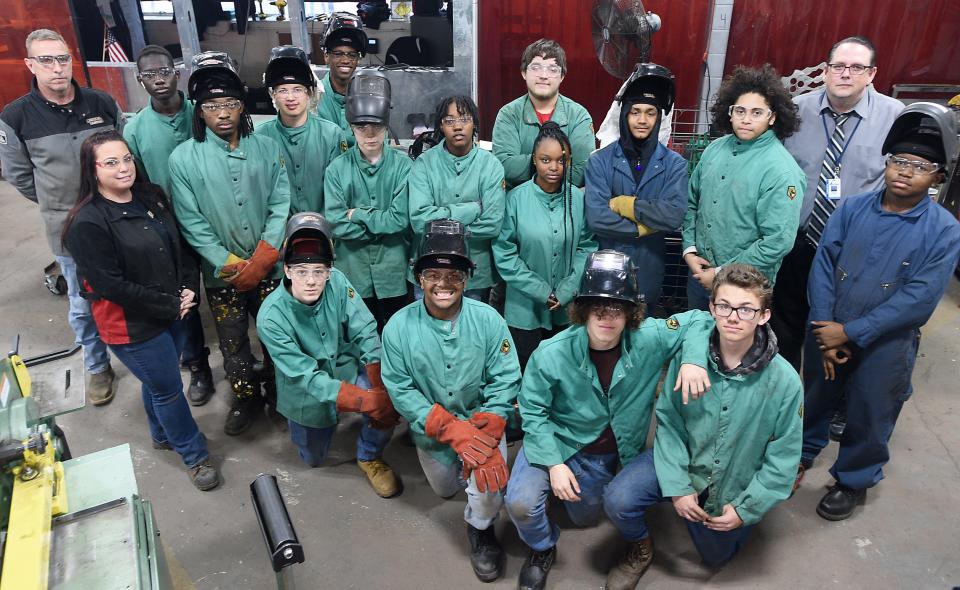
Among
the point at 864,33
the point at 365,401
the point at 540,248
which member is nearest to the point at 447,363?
the point at 365,401

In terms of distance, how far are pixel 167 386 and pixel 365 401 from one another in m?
0.88

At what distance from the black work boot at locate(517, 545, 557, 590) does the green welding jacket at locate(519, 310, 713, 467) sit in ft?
1.29

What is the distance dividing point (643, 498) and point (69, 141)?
3.36 m

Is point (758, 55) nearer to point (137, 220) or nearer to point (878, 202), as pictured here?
point (878, 202)

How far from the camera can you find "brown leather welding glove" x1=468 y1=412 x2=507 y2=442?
2717mm

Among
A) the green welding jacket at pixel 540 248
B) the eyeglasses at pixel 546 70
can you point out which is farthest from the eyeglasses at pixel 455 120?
the eyeglasses at pixel 546 70

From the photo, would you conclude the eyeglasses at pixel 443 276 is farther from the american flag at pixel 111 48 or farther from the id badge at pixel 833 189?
the american flag at pixel 111 48

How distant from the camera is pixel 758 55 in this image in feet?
18.3

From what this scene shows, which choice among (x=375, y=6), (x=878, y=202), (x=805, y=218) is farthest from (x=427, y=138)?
(x=375, y=6)

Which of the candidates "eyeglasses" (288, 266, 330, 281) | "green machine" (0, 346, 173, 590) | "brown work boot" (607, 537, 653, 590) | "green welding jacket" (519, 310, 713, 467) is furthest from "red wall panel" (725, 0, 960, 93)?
"green machine" (0, 346, 173, 590)

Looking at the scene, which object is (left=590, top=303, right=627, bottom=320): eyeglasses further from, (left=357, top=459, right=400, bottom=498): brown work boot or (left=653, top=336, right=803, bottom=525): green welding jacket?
(left=357, top=459, right=400, bottom=498): brown work boot

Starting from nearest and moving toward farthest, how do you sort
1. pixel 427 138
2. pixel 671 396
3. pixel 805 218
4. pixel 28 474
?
pixel 28 474
pixel 671 396
pixel 805 218
pixel 427 138

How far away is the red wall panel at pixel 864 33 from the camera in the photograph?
5.36 metres

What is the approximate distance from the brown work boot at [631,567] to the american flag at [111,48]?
21.5 feet
